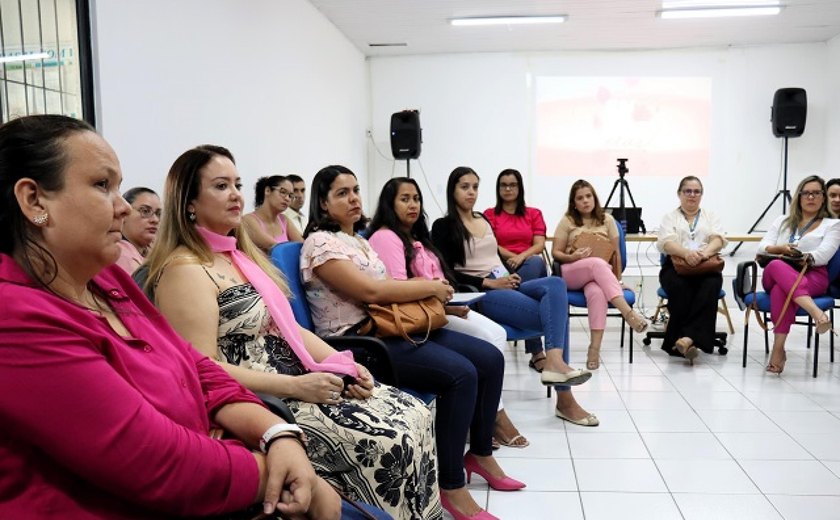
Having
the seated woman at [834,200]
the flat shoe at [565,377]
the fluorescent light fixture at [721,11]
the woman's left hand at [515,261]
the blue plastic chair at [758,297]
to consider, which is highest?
the fluorescent light fixture at [721,11]

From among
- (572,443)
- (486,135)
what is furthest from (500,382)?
(486,135)

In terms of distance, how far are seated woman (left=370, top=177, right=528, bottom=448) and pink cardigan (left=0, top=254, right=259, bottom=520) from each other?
1.81 m

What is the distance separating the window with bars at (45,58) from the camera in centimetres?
256

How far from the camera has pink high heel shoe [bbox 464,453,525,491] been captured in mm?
2609

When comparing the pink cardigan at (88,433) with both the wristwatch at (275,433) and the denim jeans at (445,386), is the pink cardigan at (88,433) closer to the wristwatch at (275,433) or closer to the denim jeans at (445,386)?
the wristwatch at (275,433)

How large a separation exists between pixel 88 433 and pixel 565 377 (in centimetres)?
269

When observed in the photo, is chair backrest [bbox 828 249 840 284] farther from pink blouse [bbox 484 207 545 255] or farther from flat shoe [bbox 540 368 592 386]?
flat shoe [bbox 540 368 592 386]

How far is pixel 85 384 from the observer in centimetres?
93

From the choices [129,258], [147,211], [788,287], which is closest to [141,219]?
[147,211]

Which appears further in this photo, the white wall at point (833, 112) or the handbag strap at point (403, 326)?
the white wall at point (833, 112)

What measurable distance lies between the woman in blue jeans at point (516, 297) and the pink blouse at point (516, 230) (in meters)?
0.74

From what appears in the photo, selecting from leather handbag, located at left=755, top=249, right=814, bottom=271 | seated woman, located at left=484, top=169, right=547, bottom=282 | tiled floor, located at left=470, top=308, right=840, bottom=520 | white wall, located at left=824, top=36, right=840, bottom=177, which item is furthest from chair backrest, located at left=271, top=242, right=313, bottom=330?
white wall, located at left=824, top=36, right=840, bottom=177

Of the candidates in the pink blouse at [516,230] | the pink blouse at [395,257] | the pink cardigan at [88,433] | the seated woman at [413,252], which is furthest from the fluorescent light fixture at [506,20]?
the pink cardigan at [88,433]

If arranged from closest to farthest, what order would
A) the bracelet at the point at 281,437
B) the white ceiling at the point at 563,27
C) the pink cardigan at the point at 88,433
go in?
the pink cardigan at the point at 88,433
the bracelet at the point at 281,437
the white ceiling at the point at 563,27
